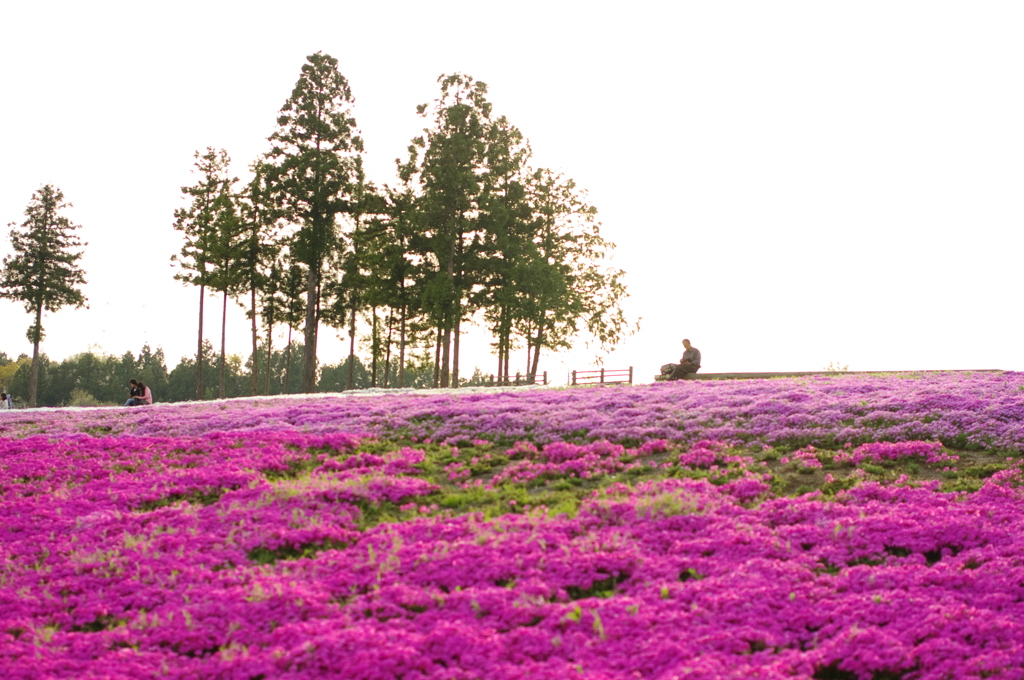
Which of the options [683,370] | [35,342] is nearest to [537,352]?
[683,370]

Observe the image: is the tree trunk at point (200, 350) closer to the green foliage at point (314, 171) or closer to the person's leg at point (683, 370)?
the green foliage at point (314, 171)

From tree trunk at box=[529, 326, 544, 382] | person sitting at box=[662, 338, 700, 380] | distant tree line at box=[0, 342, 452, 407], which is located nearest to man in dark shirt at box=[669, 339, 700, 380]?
person sitting at box=[662, 338, 700, 380]

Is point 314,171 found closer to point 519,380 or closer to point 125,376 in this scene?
point 519,380

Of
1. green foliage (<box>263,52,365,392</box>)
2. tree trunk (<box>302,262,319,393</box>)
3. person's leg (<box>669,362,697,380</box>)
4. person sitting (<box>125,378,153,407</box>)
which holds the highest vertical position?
green foliage (<box>263,52,365,392</box>)

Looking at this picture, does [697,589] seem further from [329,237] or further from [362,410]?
[329,237]

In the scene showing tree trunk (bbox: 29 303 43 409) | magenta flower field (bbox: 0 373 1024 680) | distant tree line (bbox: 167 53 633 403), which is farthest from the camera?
tree trunk (bbox: 29 303 43 409)

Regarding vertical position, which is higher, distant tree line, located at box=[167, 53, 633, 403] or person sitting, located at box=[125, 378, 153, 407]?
distant tree line, located at box=[167, 53, 633, 403]

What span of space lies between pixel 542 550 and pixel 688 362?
23.8 meters

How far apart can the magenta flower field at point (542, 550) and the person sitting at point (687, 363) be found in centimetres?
1306

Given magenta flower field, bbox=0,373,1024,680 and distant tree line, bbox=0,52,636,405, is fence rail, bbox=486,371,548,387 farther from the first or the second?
magenta flower field, bbox=0,373,1024,680

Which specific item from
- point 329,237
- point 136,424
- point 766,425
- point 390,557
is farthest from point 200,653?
point 329,237

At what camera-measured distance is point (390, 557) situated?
34.7ft

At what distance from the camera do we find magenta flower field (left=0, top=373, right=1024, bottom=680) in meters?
8.13

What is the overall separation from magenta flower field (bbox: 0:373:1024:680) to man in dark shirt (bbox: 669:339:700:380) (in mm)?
13056
